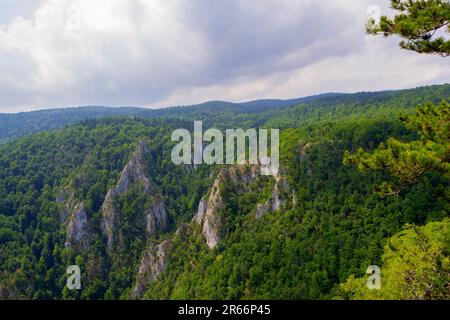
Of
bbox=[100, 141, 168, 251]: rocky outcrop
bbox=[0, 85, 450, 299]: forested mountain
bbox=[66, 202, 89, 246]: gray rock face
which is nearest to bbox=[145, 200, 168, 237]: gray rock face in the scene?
bbox=[100, 141, 168, 251]: rocky outcrop

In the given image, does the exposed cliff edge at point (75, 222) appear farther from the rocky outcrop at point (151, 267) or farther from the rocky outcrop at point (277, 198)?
the rocky outcrop at point (277, 198)

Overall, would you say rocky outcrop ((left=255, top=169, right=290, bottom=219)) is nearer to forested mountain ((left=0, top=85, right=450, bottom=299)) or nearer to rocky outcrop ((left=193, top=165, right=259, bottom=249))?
forested mountain ((left=0, top=85, right=450, bottom=299))

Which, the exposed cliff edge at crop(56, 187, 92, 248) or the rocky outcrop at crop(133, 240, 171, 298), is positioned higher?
the exposed cliff edge at crop(56, 187, 92, 248)

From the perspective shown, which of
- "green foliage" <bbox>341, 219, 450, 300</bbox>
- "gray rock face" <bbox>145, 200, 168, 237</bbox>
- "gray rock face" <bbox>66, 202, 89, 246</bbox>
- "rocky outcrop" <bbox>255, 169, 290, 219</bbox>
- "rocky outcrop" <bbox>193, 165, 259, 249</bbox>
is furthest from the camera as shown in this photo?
"gray rock face" <bbox>145, 200, 168, 237</bbox>

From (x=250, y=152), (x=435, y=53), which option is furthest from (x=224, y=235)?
(x=435, y=53)

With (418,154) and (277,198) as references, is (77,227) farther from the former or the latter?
(418,154)

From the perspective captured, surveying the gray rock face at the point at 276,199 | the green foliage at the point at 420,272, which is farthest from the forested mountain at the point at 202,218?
the gray rock face at the point at 276,199

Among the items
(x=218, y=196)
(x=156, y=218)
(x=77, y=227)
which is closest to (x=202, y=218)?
(x=218, y=196)
